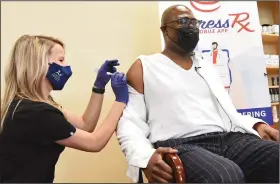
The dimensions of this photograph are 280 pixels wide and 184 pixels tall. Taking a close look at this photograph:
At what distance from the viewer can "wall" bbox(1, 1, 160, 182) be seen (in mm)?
2061

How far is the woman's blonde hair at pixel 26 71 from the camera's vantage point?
1.27 metres

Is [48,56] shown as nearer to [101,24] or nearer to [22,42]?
[22,42]

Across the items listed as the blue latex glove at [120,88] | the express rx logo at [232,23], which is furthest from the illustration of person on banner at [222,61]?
the blue latex glove at [120,88]

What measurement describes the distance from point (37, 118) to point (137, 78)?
1.79 feet

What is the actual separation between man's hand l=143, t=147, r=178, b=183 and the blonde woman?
31cm

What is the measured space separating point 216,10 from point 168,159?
1.50 m

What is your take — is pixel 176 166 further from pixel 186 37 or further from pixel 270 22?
pixel 270 22

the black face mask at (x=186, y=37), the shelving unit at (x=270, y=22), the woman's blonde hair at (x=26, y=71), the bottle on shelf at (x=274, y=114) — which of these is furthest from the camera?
the shelving unit at (x=270, y=22)

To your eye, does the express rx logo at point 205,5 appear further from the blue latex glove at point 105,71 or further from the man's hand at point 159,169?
the man's hand at point 159,169

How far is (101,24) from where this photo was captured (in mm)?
2217

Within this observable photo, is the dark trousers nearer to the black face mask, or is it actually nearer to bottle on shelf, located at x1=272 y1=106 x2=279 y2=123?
the black face mask

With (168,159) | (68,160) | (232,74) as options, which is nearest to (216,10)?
(232,74)

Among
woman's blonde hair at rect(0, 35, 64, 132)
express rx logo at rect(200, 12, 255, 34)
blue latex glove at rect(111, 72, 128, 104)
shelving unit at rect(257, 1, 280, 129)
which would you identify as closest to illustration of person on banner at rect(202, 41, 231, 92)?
express rx logo at rect(200, 12, 255, 34)

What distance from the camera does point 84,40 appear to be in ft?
7.11
